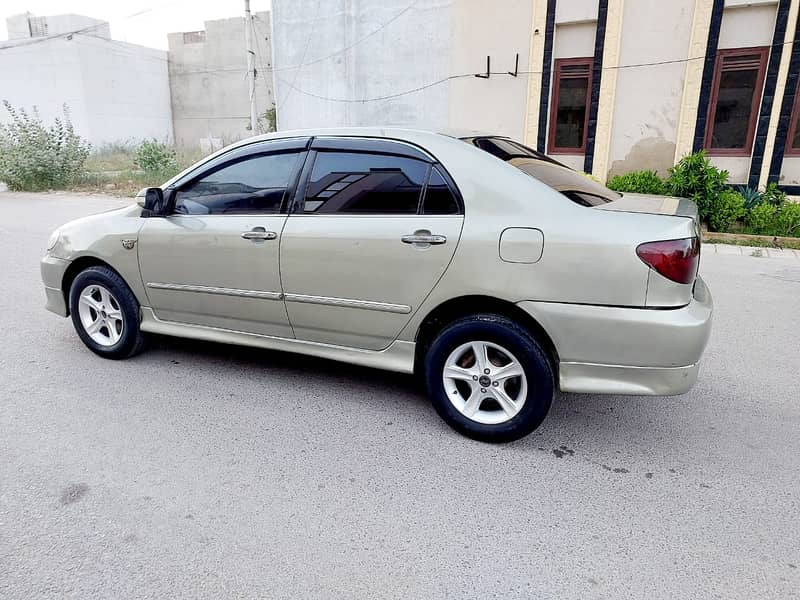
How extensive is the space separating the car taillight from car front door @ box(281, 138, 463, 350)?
970mm

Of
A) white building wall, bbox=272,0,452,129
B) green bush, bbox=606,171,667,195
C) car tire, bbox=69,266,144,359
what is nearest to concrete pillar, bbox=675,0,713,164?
green bush, bbox=606,171,667,195

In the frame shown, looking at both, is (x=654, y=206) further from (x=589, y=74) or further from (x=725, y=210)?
(x=589, y=74)

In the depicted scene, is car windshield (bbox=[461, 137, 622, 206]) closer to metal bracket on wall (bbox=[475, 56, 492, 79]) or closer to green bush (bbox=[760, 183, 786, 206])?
green bush (bbox=[760, 183, 786, 206])

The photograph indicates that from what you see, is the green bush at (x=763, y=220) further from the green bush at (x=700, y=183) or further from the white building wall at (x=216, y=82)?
the white building wall at (x=216, y=82)

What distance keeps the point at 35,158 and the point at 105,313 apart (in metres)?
16.0

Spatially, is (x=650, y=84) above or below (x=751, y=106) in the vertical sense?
above

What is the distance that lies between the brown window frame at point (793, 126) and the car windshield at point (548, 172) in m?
10.1

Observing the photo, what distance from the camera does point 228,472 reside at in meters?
3.10

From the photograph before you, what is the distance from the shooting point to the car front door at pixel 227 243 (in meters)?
3.84

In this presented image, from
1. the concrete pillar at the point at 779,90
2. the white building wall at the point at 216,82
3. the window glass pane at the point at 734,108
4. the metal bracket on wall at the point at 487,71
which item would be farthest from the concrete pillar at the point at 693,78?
the white building wall at the point at 216,82

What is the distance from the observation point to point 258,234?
3803 millimetres

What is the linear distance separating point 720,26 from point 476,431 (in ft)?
38.5

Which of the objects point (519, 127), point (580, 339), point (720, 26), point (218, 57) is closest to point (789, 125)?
point (720, 26)

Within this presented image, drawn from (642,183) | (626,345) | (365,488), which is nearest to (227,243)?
(365,488)
